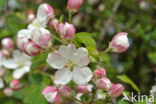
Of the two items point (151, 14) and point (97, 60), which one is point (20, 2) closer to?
point (151, 14)

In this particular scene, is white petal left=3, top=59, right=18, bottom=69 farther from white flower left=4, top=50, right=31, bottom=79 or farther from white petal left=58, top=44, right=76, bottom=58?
white petal left=58, top=44, right=76, bottom=58

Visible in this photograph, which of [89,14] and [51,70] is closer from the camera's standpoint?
[51,70]

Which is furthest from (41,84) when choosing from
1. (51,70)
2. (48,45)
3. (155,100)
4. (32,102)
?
(155,100)

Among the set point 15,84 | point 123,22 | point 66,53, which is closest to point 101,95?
point 66,53

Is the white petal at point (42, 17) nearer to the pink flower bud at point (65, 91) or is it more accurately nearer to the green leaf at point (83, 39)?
the green leaf at point (83, 39)

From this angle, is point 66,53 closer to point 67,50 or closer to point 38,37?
point 67,50

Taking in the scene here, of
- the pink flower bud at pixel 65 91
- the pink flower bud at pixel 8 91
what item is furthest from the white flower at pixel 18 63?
the pink flower bud at pixel 65 91

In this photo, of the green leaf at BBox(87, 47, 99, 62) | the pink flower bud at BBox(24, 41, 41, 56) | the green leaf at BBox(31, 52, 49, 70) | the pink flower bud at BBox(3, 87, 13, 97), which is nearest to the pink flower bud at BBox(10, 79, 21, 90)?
the pink flower bud at BBox(3, 87, 13, 97)
